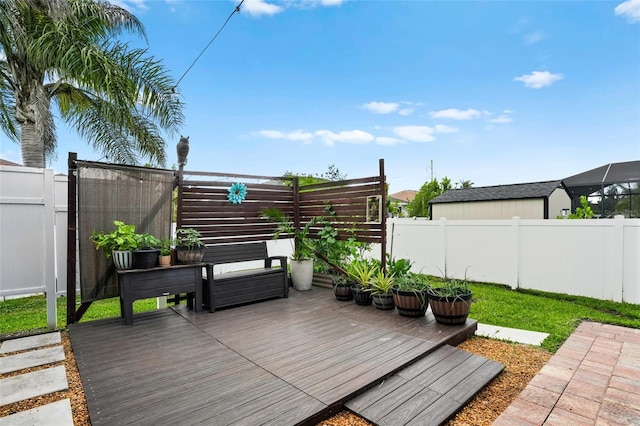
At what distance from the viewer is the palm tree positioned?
4809 mm

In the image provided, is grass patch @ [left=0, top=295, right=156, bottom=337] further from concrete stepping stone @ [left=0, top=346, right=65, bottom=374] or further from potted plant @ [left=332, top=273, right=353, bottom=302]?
potted plant @ [left=332, top=273, right=353, bottom=302]

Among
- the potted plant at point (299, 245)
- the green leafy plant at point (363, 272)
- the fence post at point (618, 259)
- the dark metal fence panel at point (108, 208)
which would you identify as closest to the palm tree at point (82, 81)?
the dark metal fence panel at point (108, 208)

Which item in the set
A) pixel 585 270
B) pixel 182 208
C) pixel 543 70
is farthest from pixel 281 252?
pixel 543 70

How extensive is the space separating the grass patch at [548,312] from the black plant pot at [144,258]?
387 cm

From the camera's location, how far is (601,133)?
9.27m

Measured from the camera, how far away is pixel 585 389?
2.15 m

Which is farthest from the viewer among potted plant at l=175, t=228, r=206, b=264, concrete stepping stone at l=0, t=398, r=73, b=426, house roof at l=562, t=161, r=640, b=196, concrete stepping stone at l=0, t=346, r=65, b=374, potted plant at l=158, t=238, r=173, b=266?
house roof at l=562, t=161, r=640, b=196

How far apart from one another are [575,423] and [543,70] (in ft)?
26.3

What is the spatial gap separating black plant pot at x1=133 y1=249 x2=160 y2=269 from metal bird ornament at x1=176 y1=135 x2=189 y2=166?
4.68 feet

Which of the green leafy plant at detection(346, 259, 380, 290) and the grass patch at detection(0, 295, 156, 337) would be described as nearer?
the grass patch at detection(0, 295, 156, 337)

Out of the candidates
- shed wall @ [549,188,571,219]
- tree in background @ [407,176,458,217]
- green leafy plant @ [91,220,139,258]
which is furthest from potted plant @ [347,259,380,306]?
tree in background @ [407,176,458,217]

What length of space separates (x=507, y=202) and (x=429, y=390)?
31.6ft

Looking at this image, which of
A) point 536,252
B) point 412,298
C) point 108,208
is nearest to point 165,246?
point 108,208

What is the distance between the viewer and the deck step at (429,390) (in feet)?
6.03
